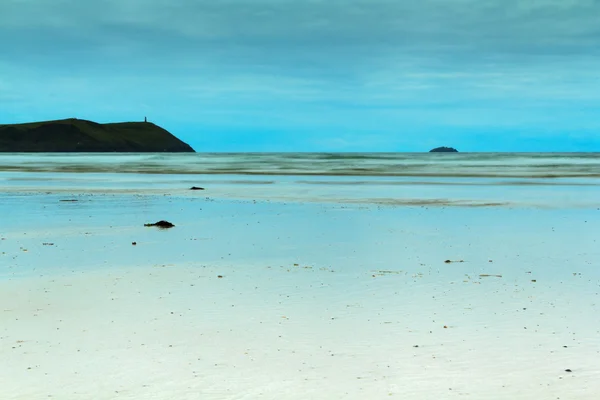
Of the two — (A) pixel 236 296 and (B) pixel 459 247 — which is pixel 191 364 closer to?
(A) pixel 236 296

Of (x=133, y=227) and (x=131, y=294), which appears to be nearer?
(x=131, y=294)

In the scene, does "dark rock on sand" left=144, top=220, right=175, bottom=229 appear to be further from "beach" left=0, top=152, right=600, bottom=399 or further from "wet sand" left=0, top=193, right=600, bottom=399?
"wet sand" left=0, top=193, right=600, bottom=399

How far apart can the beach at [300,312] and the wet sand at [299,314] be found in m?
0.03

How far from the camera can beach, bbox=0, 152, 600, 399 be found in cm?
696

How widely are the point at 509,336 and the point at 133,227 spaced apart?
1337 cm

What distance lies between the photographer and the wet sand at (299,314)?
22.8 ft

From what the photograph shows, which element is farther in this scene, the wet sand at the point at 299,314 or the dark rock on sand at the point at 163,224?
the dark rock on sand at the point at 163,224

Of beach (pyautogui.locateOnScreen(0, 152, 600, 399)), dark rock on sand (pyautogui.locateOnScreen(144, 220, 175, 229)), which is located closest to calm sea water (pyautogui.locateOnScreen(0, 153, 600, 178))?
dark rock on sand (pyautogui.locateOnScreen(144, 220, 175, 229))

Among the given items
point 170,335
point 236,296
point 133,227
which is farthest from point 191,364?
point 133,227

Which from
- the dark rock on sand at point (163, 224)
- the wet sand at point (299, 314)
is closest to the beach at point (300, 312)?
the wet sand at point (299, 314)

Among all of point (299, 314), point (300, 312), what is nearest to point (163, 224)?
point (300, 312)

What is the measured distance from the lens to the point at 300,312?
9617mm

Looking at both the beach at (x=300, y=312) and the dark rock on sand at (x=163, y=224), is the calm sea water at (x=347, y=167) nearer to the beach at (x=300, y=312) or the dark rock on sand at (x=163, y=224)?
the dark rock on sand at (x=163, y=224)

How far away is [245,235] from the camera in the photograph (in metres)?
17.9
